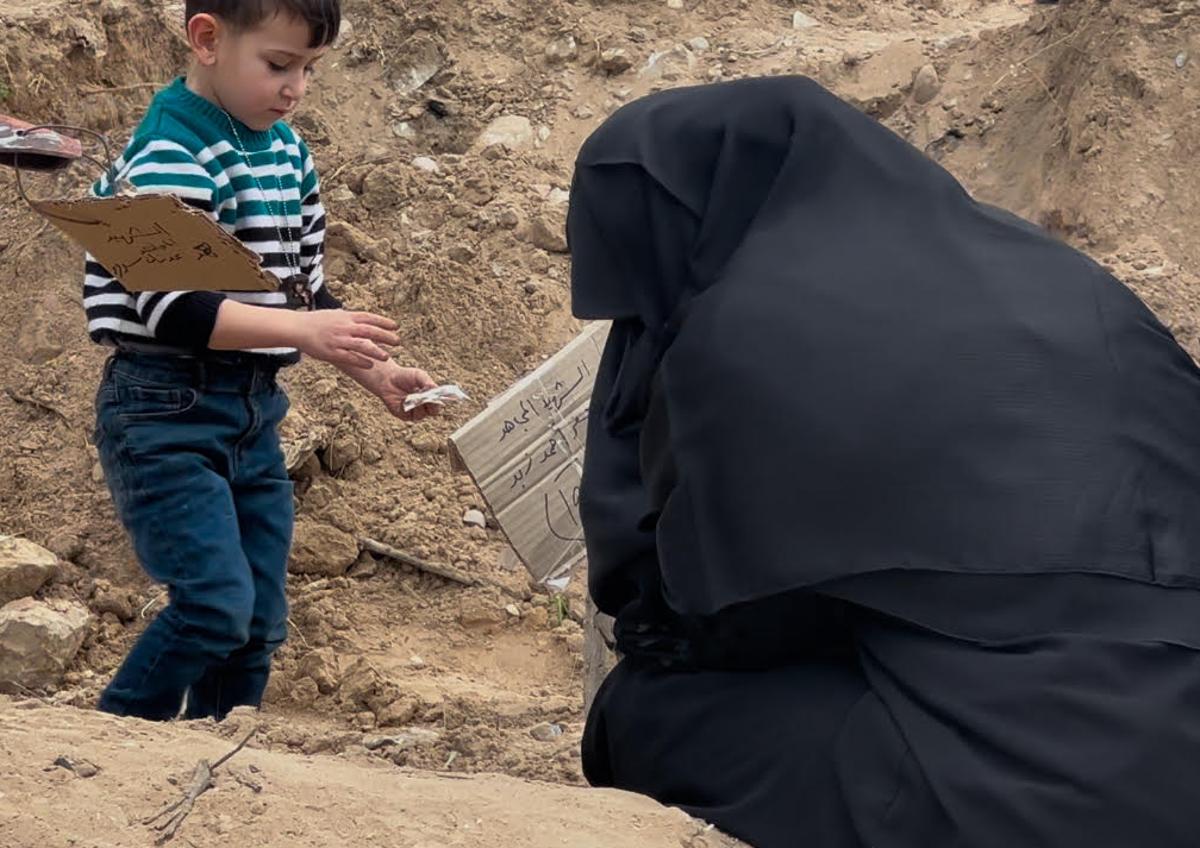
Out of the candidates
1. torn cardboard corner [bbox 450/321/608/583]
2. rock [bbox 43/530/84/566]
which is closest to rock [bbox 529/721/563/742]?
torn cardboard corner [bbox 450/321/608/583]

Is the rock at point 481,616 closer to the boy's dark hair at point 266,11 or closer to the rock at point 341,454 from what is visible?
the rock at point 341,454

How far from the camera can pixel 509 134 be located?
638 centimetres

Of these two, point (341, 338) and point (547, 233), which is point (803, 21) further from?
point (341, 338)

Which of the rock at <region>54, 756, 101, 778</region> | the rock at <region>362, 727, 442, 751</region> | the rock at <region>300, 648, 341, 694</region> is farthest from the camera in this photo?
the rock at <region>300, 648, 341, 694</region>

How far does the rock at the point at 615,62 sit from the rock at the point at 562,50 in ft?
0.43

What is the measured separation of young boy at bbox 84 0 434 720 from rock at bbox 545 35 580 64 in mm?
3262

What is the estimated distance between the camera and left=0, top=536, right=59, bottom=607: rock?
4.33 metres

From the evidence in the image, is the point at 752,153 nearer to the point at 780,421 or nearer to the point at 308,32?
the point at 780,421

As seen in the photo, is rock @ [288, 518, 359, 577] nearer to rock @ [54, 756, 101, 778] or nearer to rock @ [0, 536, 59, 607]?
rock @ [0, 536, 59, 607]

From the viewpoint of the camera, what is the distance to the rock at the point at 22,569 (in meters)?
4.33

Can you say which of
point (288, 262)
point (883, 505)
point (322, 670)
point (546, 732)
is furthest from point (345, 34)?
point (883, 505)

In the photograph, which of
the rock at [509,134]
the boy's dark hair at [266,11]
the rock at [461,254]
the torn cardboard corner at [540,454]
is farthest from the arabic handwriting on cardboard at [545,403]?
the rock at [509,134]

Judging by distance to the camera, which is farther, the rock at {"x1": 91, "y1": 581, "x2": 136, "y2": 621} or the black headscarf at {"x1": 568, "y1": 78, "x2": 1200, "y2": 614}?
the rock at {"x1": 91, "y1": 581, "x2": 136, "y2": 621}

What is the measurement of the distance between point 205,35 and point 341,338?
69 centimetres
